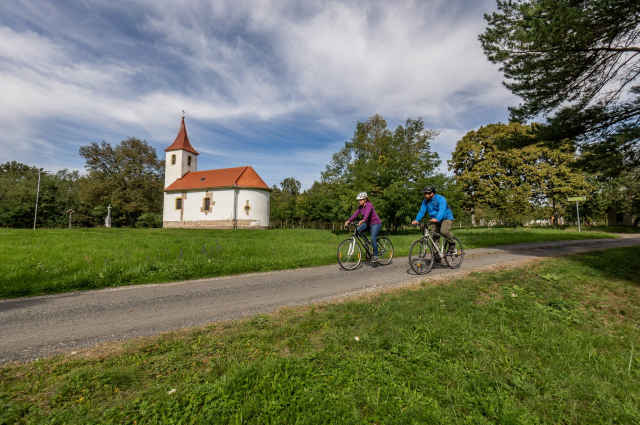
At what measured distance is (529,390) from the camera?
256cm

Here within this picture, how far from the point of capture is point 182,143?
151 feet

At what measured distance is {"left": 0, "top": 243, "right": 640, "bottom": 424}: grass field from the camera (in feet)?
7.36

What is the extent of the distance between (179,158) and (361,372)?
1954 inches

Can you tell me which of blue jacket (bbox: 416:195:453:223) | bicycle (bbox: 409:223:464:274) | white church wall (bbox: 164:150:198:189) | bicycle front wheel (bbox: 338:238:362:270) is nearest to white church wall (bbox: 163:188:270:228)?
white church wall (bbox: 164:150:198:189)

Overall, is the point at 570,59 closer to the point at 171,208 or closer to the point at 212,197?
the point at 212,197

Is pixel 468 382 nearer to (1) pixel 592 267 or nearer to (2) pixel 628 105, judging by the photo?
(1) pixel 592 267

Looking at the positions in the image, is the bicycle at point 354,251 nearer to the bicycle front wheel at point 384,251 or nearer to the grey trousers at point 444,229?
the bicycle front wheel at point 384,251

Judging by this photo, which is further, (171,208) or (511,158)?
(171,208)

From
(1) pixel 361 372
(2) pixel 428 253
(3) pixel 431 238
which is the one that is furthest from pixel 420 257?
(1) pixel 361 372

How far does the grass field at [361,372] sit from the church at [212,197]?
36.8 m

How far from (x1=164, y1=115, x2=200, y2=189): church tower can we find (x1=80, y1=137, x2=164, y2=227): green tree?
4825mm

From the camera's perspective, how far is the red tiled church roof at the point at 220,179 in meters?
40.6

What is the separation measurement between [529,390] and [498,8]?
372 inches

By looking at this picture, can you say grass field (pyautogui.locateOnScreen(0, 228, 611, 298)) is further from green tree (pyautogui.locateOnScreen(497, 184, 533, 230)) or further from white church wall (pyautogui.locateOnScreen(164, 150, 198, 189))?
white church wall (pyautogui.locateOnScreen(164, 150, 198, 189))
